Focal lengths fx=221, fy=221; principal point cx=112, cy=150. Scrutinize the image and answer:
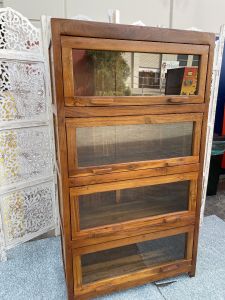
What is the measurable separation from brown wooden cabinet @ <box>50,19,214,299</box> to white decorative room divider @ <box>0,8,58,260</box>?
646mm

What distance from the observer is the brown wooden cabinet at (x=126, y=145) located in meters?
0.98

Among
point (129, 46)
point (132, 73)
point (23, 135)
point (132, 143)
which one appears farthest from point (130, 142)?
point (23, 135)

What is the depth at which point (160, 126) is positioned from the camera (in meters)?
1.18

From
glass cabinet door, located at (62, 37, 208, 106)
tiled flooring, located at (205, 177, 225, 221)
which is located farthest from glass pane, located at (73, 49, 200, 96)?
tiled flooring, located at (205, 177, 225, 221)

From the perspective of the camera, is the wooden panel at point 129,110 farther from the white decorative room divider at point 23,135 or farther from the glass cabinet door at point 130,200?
the white decorative room divider at point 23,135

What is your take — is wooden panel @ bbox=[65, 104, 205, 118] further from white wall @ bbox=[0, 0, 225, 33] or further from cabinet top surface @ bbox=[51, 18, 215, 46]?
white wall @ bbox=[0, 0, 225, 33]

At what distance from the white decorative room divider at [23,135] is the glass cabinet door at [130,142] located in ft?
2.45

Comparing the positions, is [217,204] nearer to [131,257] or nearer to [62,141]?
[131,257]

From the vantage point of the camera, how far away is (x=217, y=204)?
254 centimetres

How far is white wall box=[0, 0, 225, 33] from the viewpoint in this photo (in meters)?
2.09

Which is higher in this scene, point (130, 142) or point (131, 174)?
point (130, 142)

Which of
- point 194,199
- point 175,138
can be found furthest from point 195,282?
point 175,138

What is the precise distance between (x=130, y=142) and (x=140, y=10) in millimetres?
1881

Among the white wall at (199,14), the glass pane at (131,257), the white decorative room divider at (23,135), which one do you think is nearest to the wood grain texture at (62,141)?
the glass pane at (131,257)
